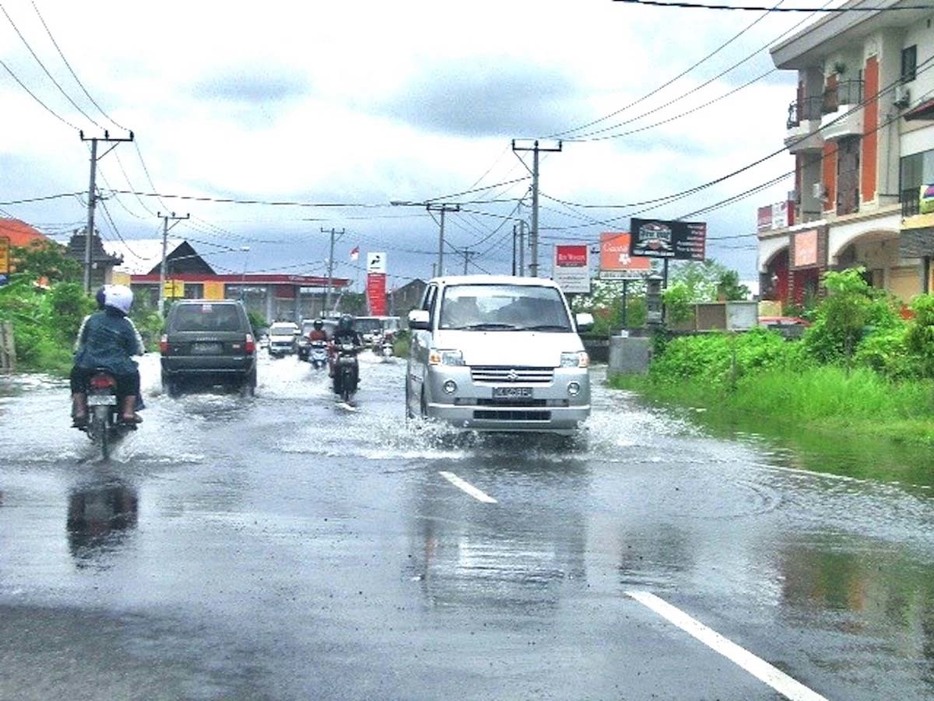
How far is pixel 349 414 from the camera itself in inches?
809

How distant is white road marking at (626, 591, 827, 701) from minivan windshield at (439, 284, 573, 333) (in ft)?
30.2

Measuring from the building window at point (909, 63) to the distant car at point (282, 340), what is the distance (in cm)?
3148

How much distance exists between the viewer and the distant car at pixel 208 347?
25406mm

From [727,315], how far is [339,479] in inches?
966

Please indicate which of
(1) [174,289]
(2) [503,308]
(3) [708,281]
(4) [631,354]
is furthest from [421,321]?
(1) [174,289]

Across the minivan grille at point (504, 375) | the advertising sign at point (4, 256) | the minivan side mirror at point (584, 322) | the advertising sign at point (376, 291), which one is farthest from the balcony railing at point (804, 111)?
the advertising sign at point (376, 291)

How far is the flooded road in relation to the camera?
227 inches

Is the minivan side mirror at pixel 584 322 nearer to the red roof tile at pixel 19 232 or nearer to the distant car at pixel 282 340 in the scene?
the distant car at pixel 282 340

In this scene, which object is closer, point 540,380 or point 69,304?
point 540,380

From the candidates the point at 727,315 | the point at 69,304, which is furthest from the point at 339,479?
the point at 69,304

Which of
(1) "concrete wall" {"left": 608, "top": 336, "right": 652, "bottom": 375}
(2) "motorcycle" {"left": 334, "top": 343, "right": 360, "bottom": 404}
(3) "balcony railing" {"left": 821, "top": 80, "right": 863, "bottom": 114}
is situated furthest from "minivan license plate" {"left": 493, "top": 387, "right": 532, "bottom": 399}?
(3) "balcony railing" {"left": 821, "top": 80, "right": 863, "bottom": 114}

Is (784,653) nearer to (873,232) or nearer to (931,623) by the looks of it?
(931,623)

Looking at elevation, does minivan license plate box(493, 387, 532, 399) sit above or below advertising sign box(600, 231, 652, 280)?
below

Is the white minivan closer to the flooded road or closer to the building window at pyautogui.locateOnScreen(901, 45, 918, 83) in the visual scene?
the flooded road
